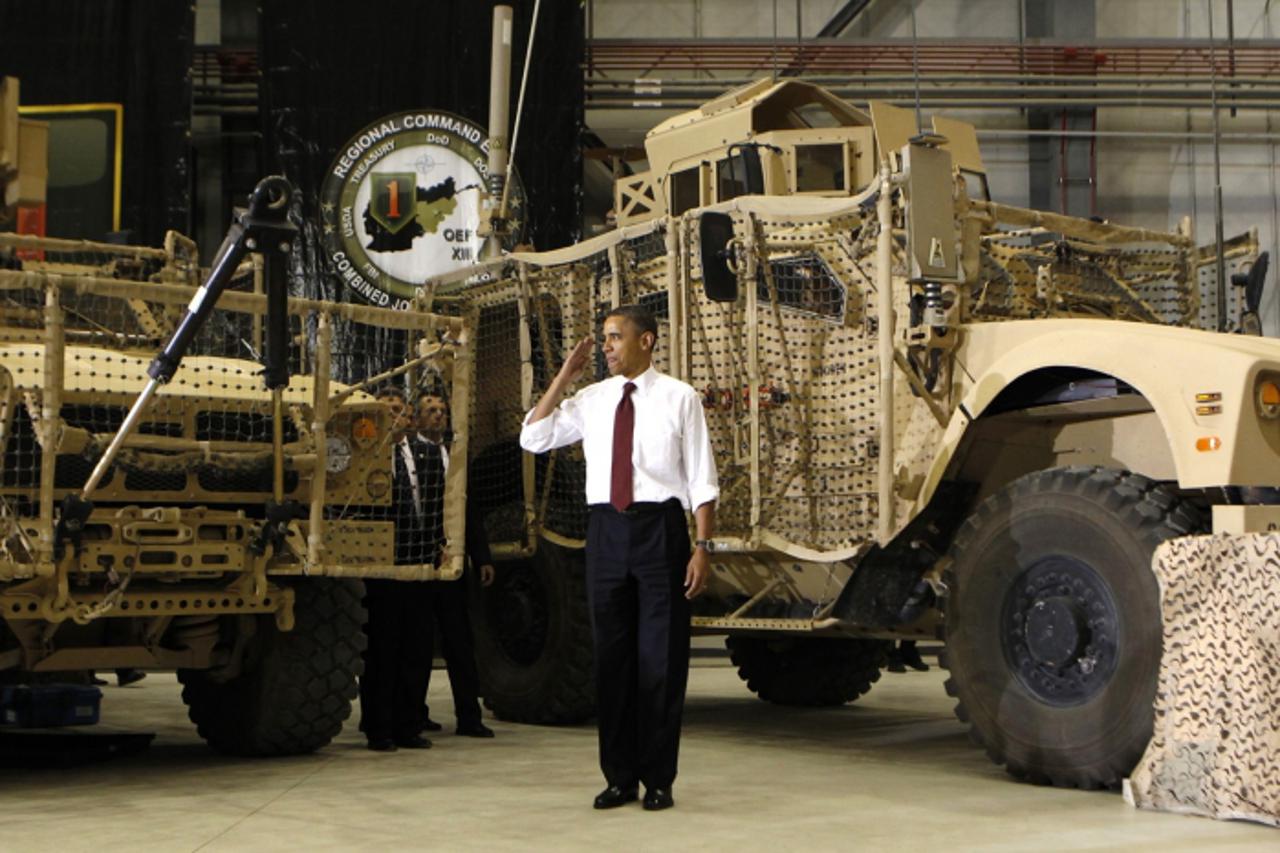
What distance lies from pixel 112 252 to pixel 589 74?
951 centimetres

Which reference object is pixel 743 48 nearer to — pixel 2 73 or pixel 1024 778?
pixel 2 73

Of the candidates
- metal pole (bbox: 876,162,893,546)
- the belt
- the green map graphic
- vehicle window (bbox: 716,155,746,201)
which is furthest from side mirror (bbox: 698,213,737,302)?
the green map graphic

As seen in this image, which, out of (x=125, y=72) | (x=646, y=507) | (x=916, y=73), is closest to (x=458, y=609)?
(x=646, y=507)

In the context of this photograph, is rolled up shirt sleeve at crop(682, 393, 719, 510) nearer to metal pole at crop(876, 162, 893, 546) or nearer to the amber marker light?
metal pole at crop(876, 162, 893, 546)

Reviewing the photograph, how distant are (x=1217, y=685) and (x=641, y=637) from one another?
2031 millimetres

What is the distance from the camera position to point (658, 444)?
21.5ft

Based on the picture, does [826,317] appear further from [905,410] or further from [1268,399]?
[1268,399]

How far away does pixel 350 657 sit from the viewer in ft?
26.3

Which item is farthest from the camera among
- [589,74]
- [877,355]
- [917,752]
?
[589,74]

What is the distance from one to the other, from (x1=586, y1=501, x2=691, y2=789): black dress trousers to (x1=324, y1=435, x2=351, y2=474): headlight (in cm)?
178

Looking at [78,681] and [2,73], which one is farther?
[2,73]

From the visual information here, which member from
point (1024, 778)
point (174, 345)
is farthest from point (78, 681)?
point (1024, 778)

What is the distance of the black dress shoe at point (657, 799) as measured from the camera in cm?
642

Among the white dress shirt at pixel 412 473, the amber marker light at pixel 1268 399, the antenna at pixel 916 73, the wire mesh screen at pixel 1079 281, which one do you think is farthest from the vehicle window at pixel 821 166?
the amber marker light at pixel 1268 399
